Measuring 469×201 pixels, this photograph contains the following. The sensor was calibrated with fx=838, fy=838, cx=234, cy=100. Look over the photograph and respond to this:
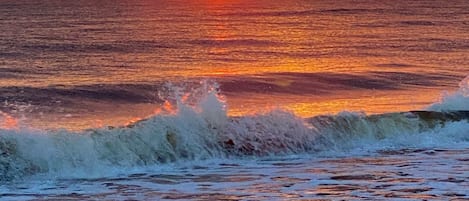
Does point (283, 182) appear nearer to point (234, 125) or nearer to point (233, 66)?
point (234, 125)

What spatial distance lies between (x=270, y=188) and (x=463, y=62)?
858 inches

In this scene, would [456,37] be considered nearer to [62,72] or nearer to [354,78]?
[354,78]

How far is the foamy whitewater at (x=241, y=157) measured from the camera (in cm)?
1088

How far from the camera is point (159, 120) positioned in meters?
14.4

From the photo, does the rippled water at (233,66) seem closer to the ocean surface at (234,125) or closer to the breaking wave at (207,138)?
the ocean surface at (234,125)

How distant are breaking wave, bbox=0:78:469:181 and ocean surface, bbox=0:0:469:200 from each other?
28mm

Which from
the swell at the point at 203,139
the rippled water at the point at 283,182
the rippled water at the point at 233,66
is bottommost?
the rippled water at the point at 283,182

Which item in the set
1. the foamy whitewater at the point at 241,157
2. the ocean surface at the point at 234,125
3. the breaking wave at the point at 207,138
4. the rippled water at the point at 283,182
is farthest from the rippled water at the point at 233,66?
the rippled water at the point at 283,182

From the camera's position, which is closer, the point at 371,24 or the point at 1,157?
the point at 1,157

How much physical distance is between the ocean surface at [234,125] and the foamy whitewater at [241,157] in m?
0.03

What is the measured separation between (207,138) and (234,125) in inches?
28.5

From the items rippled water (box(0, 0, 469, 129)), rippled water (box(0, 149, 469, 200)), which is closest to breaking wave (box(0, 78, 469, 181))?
rippled water (box(0, 149, 469, 200))

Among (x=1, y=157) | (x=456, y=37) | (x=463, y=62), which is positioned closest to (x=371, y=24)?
(x=456, y=37)

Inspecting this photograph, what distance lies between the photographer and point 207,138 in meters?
14.4
